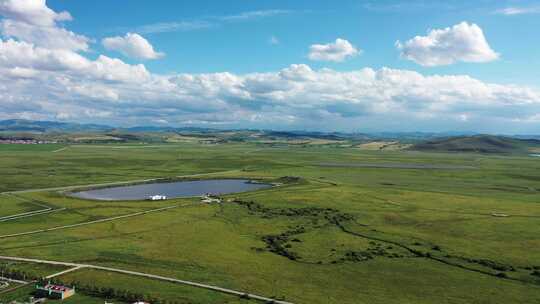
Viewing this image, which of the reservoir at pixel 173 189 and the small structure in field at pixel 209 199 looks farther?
the reservoir at pixel 173 189

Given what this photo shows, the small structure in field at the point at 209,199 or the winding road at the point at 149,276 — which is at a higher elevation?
the small structure in field at the point at 209,199

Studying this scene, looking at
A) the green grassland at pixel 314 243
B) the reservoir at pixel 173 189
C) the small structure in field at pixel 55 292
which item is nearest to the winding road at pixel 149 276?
the green grassland at pixel 314 243

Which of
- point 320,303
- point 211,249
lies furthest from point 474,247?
point 211,249

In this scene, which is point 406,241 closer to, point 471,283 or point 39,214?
point 471,283

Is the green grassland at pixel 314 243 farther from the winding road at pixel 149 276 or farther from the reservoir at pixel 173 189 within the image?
the reservoir at pixel 173 189

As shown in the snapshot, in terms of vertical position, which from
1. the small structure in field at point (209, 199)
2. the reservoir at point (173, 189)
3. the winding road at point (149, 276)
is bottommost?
the winding road at point (149, 276)

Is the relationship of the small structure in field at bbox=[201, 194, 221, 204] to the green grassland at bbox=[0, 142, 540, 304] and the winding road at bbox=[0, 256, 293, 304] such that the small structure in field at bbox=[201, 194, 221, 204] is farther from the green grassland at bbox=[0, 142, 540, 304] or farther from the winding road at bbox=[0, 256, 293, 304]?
the winding road at bbox=[0, 256, 293, 304]
